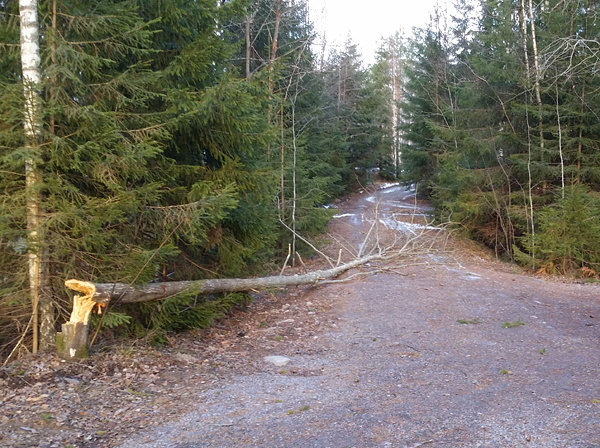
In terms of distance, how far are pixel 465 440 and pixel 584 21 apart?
50.1ft

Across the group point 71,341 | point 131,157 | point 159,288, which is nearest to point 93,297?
point 71,341

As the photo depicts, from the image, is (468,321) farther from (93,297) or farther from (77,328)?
(77,328)

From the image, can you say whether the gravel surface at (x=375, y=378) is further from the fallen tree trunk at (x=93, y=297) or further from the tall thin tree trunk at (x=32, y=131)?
the tall thin tree trunk at (x=32, y=131)

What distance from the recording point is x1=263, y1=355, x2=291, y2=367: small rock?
19.7 ft

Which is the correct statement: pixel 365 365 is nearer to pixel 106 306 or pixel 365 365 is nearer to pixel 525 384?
pixel 525 384

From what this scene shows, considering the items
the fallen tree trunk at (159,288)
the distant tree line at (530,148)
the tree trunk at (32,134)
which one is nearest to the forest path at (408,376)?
the fallen tree trunk at (159,288)

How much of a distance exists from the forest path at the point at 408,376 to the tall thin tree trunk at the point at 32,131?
2.41m

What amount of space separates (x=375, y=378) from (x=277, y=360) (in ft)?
4.65

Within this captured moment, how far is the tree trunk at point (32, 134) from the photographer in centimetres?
504

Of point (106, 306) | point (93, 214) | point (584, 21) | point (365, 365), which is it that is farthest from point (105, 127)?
point (584, 21)

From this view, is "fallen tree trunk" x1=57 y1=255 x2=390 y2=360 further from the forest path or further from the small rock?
the small rock

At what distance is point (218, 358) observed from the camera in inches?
242

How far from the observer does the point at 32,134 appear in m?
5.19

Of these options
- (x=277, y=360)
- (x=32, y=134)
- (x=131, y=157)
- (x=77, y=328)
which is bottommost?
(x=277, y=360)
